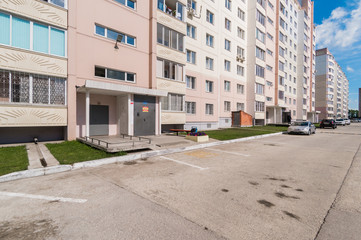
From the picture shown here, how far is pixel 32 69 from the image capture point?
992 cm

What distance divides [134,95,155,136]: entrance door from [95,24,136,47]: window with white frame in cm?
466

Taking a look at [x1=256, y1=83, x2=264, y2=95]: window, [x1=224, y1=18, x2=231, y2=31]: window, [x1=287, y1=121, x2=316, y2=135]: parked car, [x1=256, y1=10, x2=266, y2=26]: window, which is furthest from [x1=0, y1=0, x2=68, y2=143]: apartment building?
[x1=256, y1=10, x2=266, y2=26]: window

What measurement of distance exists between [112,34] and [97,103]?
5405mm

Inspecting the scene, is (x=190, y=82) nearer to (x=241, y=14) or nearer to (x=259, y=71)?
(x=259, y=71)

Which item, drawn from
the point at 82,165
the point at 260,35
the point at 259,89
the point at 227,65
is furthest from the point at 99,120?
the point at 260,35

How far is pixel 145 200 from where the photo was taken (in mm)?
3854

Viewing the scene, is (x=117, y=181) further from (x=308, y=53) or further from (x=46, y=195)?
(x=308, y=53)

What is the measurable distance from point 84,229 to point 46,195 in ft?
6.76

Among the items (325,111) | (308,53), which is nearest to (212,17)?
(308,53)

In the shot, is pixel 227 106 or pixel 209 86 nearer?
pixel 209 86

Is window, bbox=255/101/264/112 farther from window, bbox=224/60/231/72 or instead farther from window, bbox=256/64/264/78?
window, bbox=224/60/231/72

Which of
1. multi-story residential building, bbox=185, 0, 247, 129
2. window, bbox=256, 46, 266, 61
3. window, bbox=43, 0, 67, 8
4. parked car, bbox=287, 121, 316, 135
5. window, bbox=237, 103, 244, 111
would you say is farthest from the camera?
A: window, bbox=256, 46, 266, 61

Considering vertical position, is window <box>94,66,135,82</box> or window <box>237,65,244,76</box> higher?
window <box>237,65,244,76</box>

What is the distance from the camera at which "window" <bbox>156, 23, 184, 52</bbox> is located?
637 inches
